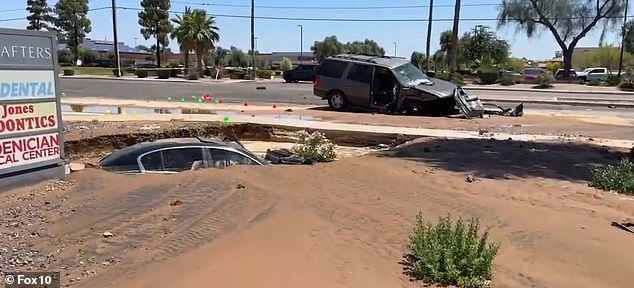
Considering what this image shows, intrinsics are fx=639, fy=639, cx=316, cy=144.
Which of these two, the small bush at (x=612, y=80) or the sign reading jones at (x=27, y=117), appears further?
the small bush at (x=612, y=80)

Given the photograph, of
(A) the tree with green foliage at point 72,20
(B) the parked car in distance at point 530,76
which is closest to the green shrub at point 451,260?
(B) the parked car in distance at point 530,76

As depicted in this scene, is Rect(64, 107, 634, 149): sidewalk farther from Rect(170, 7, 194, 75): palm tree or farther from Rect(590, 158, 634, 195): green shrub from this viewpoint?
Rect(170, 7, 194, 75): palm tree

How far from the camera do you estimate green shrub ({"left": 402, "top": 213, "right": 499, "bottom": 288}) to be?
5.25 metres

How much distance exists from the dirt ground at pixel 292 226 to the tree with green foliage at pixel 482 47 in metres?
66.7

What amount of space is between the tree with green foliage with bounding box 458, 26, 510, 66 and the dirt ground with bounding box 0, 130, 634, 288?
66707 millimetres

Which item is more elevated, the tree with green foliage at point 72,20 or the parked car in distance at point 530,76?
the tree with green foliage at point 72,20

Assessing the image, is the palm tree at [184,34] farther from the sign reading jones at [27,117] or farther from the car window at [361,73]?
the sign reading jones at [27,117]

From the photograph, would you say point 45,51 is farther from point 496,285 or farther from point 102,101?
point 102,101

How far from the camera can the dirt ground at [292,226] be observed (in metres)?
A: 5.38

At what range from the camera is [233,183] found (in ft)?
26.5

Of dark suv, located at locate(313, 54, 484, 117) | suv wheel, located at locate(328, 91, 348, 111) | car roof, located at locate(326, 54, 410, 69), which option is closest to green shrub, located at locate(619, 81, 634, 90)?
dark suv, located at locate(313, 54, 484, 117)

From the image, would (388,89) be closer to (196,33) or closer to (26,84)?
(26,84)

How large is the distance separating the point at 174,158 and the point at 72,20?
353ft

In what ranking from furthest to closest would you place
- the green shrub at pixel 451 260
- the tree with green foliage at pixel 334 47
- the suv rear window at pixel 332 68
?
the tree with green foliage at pixel 334 47 → the suv rear window at pixel 332 68 → the green shrub at pixel 451 260
